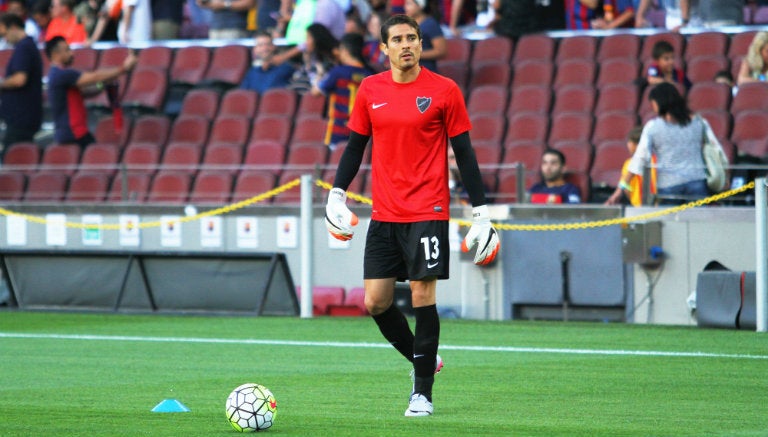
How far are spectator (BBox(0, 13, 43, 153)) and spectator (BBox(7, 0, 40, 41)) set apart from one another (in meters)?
3.40

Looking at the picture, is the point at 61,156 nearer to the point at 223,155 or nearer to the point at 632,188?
the point at 223,155

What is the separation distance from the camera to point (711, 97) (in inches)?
642

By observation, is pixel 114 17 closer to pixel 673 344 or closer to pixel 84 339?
pixel 84 339

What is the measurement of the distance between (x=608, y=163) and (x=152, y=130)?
7.06 m

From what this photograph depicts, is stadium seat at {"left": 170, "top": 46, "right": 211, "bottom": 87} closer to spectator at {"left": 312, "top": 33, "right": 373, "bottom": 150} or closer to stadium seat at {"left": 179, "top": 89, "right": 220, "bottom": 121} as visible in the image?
stadium seat at {"left": 179, "top": 89, "right": 220, "bottom": 121}

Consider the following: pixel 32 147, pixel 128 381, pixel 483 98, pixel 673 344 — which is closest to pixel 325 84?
pixel 483 98

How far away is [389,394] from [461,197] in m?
7.36

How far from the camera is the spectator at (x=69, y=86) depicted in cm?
1939

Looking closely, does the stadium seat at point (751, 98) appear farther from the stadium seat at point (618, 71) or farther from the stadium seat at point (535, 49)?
the stadium seat at point (535, 49)

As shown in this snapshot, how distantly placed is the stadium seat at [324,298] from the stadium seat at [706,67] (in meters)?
5.11

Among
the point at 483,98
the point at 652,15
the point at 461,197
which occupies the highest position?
the point at 652,15

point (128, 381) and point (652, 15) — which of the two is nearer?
point (128, 381)

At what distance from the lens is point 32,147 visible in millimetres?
19891

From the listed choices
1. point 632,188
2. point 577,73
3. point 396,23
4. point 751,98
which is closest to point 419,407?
point 396,23
